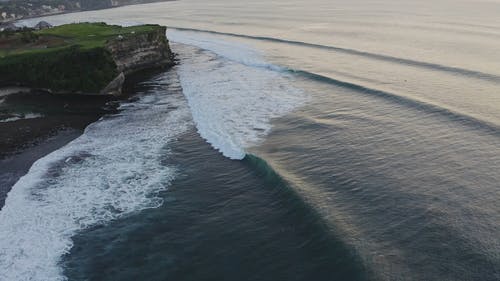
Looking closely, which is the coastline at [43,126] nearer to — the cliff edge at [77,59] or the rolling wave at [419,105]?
the cliff edge at [77,59]

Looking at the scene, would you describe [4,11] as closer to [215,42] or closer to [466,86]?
[215,42]

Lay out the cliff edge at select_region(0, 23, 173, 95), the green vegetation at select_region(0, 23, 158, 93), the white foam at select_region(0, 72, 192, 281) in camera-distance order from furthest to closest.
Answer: the cliff edge at select_region(0, 23, 173, 95)
the green vegetation at select_region(0, 23, 158, 93)
the white foam at select_region(0, 72, 192, 281)

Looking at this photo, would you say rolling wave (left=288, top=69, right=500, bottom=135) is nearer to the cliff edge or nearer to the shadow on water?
the shadow on water

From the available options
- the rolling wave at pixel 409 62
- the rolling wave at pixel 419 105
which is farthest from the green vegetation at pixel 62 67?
the rolling wave at pixel 409 62

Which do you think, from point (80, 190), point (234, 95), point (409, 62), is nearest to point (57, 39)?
point (234, 95)

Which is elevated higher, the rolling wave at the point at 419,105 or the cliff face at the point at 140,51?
the cliff face at the point at 140,51

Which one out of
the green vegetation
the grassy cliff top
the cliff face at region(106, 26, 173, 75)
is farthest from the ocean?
the grassy cliff top
